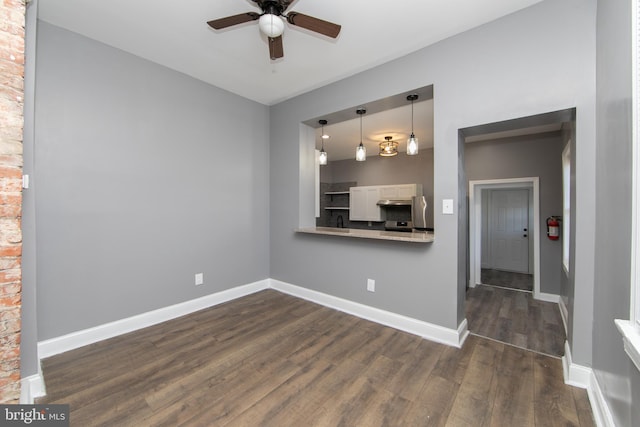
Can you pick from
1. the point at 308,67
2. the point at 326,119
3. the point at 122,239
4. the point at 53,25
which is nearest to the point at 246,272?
the point at 122,239

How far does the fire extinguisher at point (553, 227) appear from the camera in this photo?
147 inches

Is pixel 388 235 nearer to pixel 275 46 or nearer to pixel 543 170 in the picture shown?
pixel 275 46

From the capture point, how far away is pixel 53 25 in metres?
2.12

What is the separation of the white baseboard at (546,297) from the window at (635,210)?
3365mm

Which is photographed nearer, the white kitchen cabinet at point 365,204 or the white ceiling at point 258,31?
the white ceiling at point 258,31

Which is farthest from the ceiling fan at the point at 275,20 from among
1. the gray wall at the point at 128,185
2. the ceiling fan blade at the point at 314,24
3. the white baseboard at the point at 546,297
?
the white baseboard at the point at 546,297

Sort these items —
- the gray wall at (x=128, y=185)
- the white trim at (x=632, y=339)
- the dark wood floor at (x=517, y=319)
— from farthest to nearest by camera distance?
the dark wood floor at (x=517, y=319) < the gray wall at (x=128, y=185) < the white trim at (x=632, y=339)

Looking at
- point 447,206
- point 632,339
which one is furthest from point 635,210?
point 447,206

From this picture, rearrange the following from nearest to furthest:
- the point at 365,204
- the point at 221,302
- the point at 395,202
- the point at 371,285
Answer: the point at 371,285 → the point at 221,302 → the point at 395,202 → the point at 365,204

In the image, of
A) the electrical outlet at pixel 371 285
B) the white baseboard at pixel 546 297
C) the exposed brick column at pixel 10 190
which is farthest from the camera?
the white baseboard at pixel 546 297

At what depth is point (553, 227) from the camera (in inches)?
147

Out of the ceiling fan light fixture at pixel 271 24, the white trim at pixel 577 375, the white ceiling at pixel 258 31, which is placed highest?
the white ceiling at pixel 258 31

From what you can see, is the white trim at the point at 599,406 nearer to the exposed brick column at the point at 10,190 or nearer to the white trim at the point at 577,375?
the white trim at the point at 577,375

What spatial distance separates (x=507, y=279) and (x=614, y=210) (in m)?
4.14
